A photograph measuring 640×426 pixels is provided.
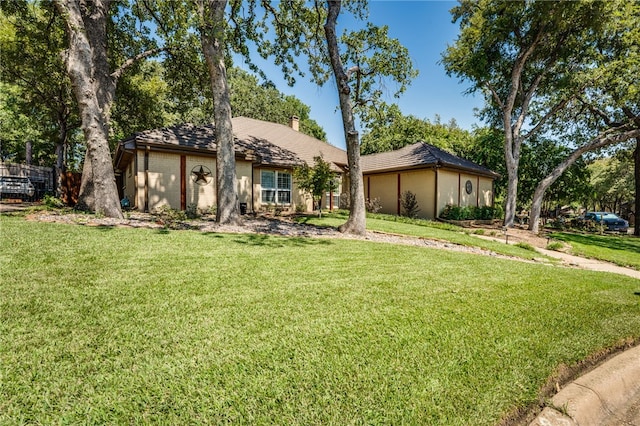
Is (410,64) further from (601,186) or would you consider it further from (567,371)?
(601,186)

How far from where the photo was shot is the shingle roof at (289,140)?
17062 mm

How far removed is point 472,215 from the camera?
17.2 m

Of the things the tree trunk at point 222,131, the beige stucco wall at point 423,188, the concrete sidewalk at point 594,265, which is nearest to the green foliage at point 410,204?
the beige stucco wall at point 423,188

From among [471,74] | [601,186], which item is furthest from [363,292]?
[601,186]

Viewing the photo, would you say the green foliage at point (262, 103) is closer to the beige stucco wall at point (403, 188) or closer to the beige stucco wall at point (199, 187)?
the beige stucco wall at point (403, 188)

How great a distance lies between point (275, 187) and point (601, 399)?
559 inches

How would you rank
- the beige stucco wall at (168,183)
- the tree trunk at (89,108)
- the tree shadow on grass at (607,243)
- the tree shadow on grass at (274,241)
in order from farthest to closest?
the beige stucco wall at (168,183) → the tree shadow on grass at (607,243) → the tree trunk at (89,108) → the tree shadow on grass at (274,241)

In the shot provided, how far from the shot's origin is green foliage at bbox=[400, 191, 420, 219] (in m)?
17.0

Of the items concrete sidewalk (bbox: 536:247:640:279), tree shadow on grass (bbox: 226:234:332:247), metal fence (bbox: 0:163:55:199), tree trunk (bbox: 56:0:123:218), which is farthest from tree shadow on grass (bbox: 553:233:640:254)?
metal fence (bbox: 0:163:55:199)

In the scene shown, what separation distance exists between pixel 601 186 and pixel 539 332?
42.7 m

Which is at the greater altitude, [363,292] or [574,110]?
[574,110]

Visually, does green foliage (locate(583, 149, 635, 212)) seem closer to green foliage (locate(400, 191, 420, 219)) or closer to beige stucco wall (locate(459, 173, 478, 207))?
beige stucco wall (locate(459, 173, 478, 207))

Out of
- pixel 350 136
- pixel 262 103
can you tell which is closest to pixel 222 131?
pixel 350 136

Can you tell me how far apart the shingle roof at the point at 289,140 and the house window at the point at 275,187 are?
185 centimetres
